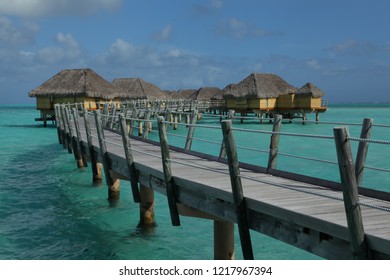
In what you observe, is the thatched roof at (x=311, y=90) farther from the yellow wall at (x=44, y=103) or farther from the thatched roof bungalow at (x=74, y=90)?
the yellow wall at (x=44, y=103)

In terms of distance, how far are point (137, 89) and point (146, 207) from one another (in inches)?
1452

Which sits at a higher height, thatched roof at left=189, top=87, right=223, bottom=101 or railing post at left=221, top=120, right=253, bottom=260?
thatched roof at left=189, top=87, right=223, bottom=101

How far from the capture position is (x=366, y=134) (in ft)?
18.0

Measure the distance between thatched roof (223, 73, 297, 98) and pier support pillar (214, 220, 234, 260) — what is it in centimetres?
3569

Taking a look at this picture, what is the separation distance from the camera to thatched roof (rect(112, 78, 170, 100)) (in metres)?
44.6

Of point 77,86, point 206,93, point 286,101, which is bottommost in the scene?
point 286,101

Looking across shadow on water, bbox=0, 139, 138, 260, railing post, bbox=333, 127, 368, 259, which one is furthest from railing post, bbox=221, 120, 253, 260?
shadow on water, bbox=0, 139, 138, 260

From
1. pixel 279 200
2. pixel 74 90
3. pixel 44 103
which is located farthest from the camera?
pixel 44 103

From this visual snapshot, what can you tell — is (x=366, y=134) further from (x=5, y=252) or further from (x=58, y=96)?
(x=58, y=96)

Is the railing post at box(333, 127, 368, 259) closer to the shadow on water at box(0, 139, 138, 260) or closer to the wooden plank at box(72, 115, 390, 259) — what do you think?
the wooden plank at box(72, 115, 390, 259)

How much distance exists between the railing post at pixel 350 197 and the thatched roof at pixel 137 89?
40.7 m

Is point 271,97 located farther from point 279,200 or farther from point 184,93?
point 279,200

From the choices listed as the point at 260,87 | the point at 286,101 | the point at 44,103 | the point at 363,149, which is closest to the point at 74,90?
the point at 44,103

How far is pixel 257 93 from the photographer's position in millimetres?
41531
